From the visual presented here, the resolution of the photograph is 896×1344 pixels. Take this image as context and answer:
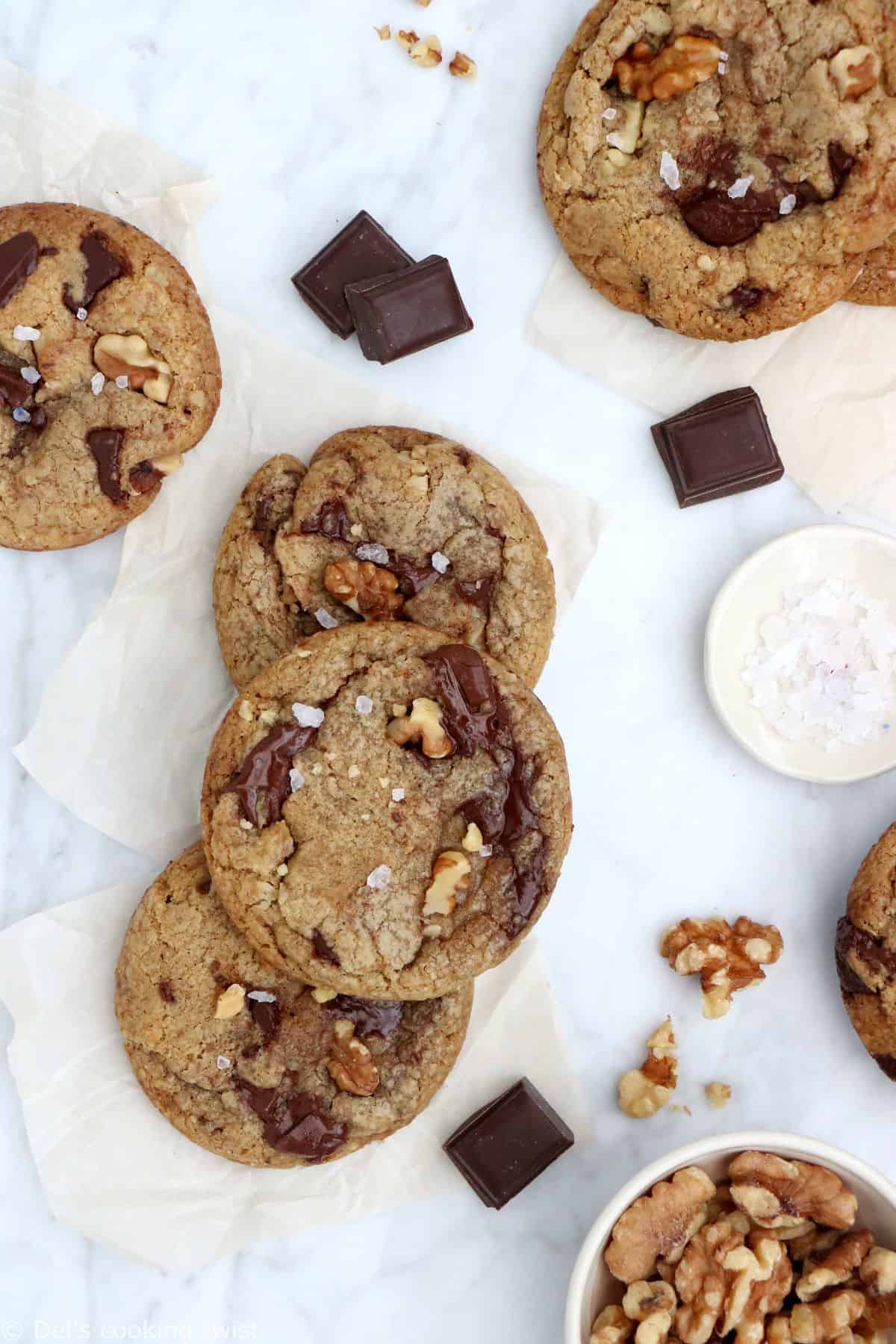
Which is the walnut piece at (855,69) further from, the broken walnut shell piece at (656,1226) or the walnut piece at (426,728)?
the broken walnut shell piece at (656,1226)

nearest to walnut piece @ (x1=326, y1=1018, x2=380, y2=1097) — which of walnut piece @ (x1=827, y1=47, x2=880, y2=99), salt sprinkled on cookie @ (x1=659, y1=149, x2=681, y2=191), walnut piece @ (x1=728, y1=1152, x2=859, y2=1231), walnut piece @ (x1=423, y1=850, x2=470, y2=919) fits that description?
walnut piece @ (x1=423, y1=850, x2=470, y2=919)

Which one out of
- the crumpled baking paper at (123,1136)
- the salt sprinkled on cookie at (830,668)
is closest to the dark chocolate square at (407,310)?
the salt sprinkled on cookie at (830,668)

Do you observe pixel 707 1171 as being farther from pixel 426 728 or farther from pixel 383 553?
pixel 383 553

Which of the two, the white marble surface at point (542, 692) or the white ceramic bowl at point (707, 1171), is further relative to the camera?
the white marble surface at point (542, 692)

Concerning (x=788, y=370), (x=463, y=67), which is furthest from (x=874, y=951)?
(x=463, y=67)

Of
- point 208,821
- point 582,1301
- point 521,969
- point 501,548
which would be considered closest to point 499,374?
point 501,548

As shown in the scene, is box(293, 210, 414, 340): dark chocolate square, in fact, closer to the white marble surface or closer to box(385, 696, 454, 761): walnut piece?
the white marble surface

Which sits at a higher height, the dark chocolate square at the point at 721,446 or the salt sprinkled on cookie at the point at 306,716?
the dark chocolate square at the point at 721,446

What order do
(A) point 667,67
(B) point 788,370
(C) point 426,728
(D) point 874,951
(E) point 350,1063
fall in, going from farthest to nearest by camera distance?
(B) point 788,370 < (D) point 874,951 < (E) point 350,1063 < (A) point 667,67 < (C) point 426,728
